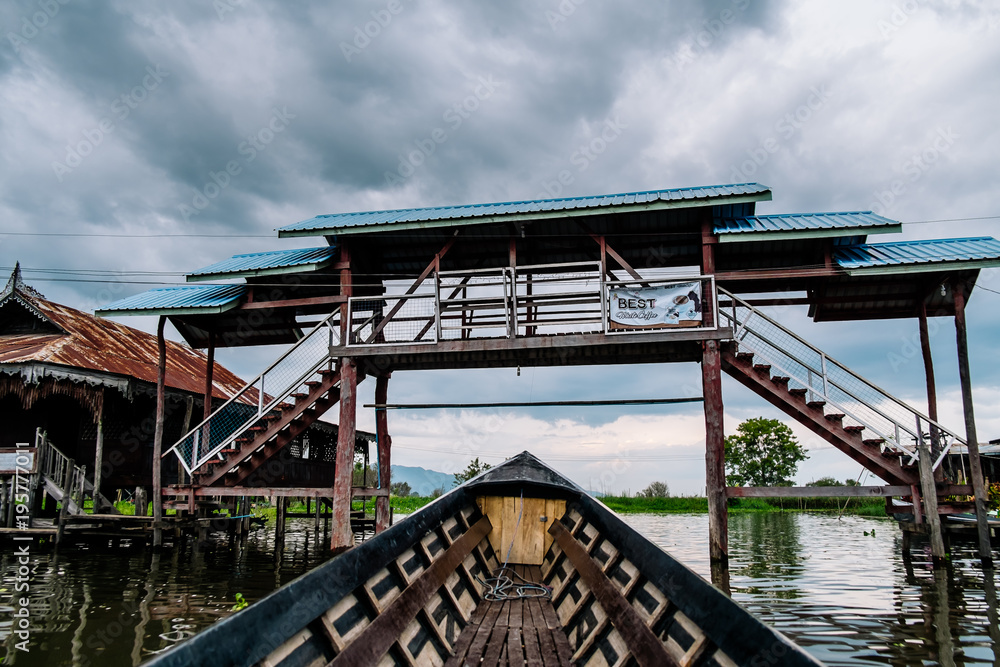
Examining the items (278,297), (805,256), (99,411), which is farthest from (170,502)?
(805,256)

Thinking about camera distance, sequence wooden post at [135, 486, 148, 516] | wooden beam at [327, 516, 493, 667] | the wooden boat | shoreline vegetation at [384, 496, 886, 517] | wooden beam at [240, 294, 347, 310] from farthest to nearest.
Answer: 1. shoreline vegetation at [384, 496, 886, 517]
2. wooden post at [135, 486, 148, 516]
3. wooden beam at [240, 294, 347, 310]
4. wooden beam at [327, 516, 493, 667]
5. the wooden boat

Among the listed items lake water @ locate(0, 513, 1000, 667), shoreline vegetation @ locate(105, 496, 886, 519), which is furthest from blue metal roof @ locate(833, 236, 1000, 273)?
shoreline vegetation @ locate(105, 496, 886, 519)

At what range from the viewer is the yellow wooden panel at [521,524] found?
7.43m

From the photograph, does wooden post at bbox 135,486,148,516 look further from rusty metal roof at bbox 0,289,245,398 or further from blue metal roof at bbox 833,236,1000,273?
blue metal roof at bbox 833,236,1000,273

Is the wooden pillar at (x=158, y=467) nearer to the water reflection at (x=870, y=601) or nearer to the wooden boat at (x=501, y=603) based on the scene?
the wooden boat at (x=501, y=603)

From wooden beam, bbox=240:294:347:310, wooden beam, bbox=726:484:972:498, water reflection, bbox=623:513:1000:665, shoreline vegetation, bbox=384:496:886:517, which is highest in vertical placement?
wooden beam, bbox=240:294:347:310

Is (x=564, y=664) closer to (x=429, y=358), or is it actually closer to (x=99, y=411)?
(x=429, y=358)

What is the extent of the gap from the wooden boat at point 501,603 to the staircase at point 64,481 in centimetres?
1179

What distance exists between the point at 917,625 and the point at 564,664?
5257 millimetres

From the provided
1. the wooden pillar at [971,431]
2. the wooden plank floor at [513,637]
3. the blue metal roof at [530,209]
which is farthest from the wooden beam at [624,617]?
the wooden pillar at [971,431]

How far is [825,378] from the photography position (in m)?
11.1

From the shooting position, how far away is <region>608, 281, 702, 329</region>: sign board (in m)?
11.4

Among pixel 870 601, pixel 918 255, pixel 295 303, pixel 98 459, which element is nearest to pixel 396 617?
pixel 870 601

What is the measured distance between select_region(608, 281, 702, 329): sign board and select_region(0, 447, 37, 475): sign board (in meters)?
13.5
